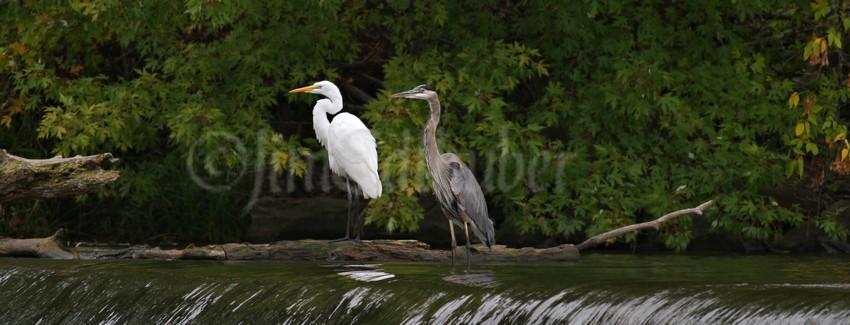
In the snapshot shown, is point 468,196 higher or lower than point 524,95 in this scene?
lower

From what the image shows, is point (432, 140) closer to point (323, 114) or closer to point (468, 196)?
point (468, 196)

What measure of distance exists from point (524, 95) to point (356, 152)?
345 centimetres

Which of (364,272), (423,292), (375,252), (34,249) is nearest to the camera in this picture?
(423,292)

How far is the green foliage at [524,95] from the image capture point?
38.9ft

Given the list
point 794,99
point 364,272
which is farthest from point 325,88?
point 794,99

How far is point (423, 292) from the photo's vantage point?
294 inches

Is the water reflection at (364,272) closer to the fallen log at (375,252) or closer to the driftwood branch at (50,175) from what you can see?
the fallen log at (375,252)

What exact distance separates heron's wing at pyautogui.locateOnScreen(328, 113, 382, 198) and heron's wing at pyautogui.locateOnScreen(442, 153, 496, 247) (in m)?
1.37

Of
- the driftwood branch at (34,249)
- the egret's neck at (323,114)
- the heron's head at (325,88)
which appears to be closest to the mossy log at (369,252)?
the driftwood branch at (34,249)

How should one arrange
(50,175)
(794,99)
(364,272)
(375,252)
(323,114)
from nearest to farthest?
(364,272), (375,252), (50,175), (794,99), (323,114)

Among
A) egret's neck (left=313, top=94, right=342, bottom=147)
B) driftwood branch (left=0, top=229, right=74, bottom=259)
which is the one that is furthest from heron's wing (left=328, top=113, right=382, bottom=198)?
driftwood branch (left=0, top=229, right=74, bottom=259)

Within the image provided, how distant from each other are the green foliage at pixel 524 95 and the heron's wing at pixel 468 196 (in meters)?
2.02

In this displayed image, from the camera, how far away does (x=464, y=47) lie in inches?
488

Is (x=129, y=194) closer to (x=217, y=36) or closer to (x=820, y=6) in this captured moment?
(x=217, y=36)
